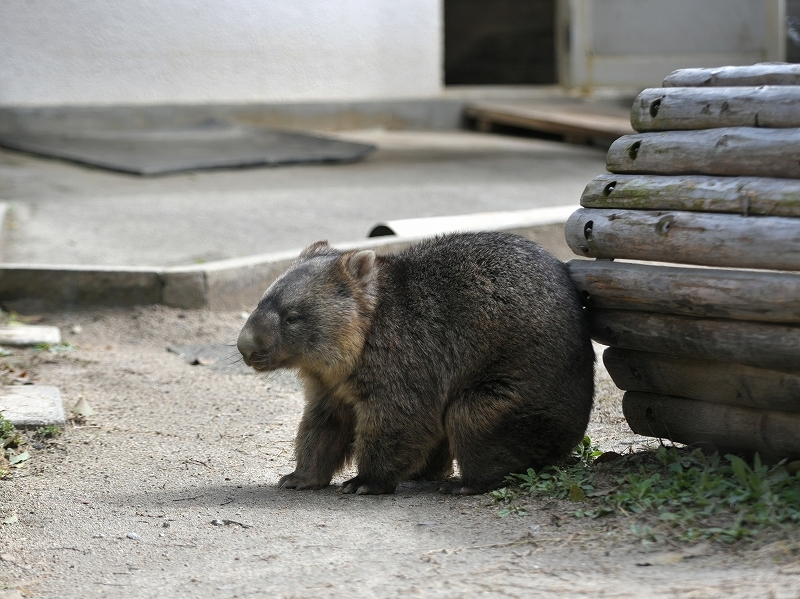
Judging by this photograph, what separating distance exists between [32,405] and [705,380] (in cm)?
300

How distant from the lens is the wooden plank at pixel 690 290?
3389mm

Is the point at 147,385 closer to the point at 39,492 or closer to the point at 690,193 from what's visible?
the point at 39,492

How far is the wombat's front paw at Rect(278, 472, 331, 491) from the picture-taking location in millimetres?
4184

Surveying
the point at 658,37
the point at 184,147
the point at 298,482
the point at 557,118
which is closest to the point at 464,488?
the point at 298,482

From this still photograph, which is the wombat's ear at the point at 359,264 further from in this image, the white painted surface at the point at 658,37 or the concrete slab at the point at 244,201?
the white painted surface at the point at 658,37

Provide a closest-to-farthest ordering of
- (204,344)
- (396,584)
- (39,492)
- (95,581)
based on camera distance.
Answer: (396,584) < (95,581) < (39,492) < (204,344)

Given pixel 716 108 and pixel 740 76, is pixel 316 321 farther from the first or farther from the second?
pixel 740 76

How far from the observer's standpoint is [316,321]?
4145 millimetres

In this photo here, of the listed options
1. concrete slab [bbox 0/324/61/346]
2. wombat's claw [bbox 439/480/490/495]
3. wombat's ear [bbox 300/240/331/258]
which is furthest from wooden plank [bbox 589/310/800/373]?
concrete slab [bbox 0/324/61/346]

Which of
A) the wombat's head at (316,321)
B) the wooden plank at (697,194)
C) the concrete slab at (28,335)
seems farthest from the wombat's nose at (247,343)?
the concrete slab at (28,335)

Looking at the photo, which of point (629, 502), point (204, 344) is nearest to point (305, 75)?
point (204, 344)

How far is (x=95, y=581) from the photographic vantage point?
10.5ft

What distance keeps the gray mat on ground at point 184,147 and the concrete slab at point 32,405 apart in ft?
15.2

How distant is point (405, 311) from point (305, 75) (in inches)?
347
